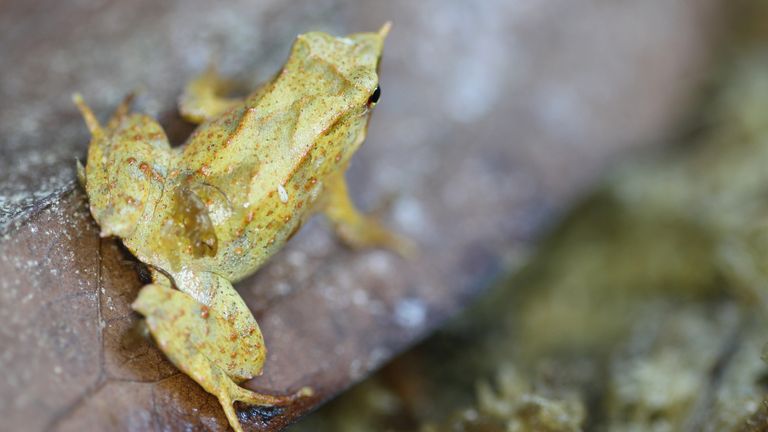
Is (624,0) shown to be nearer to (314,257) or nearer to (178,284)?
(314,257)

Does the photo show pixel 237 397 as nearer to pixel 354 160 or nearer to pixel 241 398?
pixel 241 398

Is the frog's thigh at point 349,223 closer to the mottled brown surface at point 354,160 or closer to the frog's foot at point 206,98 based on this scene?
the mottled brown surface at point 354,160

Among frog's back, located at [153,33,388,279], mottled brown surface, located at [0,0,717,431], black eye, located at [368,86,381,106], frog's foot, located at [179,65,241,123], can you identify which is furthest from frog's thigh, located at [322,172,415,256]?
frog's foot, located at [179,65,241,123]

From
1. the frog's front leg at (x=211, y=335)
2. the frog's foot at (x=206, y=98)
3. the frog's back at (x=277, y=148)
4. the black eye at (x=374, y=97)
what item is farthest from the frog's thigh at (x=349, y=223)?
the frog's front leg at (x=211, y=335)

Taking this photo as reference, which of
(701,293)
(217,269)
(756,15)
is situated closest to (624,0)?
(756,15)

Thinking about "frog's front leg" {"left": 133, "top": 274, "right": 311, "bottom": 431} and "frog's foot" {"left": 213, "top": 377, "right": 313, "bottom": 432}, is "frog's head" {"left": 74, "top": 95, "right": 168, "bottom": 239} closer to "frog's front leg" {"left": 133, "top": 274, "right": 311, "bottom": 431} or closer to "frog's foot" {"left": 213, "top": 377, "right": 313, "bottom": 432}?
"frog's front leg" {"left": 133, "top": 274, "right": 311, "bottom": 431}
